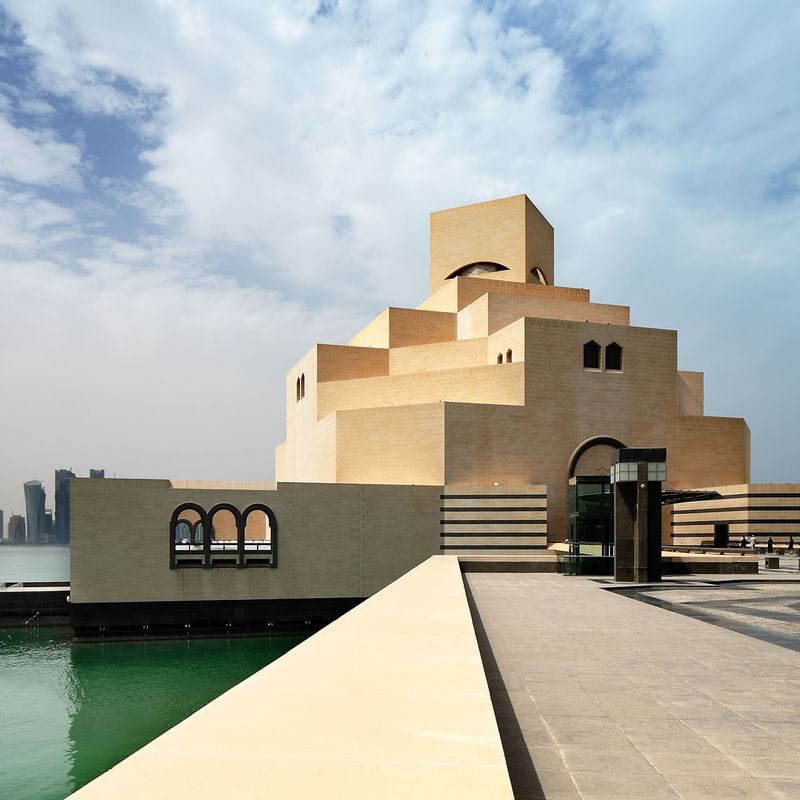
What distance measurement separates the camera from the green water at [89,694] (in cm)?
1485

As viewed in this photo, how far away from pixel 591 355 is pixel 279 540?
49.9 feet

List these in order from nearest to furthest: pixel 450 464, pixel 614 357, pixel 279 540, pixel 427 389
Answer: pixel 279 540, pixel 450 464, pixel 614 357, pixel 427 389

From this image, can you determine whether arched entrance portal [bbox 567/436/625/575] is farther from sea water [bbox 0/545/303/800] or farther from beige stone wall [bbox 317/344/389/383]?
beige stone wall [bbox 317/344/389/383]

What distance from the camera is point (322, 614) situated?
29.0m

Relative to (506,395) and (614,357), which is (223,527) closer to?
(506,395)

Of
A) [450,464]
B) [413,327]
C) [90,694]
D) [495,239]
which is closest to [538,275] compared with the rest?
[495,239]

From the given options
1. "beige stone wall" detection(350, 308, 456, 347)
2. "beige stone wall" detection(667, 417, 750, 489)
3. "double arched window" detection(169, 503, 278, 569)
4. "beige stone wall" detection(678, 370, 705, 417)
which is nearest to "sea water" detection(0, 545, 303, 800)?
"double arched window" detection(169, 503, 278, 569)

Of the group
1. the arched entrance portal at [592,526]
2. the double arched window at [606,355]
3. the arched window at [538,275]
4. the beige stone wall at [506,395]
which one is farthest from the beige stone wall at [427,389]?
the arched window at [538,275]

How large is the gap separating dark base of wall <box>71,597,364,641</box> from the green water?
1.42 feet

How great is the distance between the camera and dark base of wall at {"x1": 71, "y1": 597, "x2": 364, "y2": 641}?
27.2 m

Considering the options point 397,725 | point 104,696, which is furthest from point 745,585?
point 397,725

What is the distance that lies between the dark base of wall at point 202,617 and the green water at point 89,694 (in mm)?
431

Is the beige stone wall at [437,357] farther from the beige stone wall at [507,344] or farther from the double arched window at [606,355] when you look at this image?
the double arched window at [606,355]

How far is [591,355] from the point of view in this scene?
33812mm
